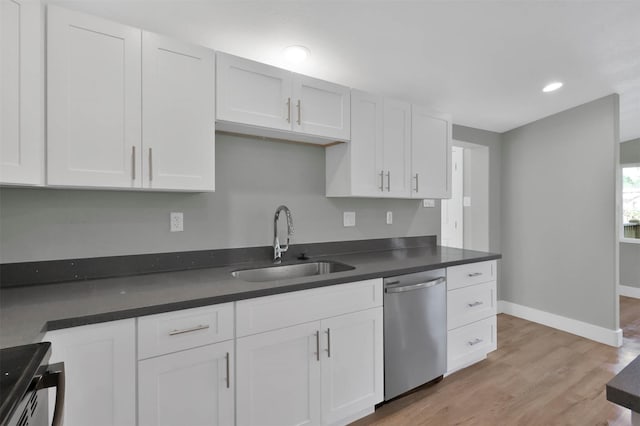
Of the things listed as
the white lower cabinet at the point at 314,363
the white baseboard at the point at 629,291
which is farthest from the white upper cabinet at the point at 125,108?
the white baseboard at the point at 629,291

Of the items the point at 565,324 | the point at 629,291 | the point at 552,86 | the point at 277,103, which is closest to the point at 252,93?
the point at 277,103

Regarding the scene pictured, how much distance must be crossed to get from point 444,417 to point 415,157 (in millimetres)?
1875

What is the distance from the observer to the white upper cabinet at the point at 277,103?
179cm

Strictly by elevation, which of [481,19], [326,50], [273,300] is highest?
[481,19]

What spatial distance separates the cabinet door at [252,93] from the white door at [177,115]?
6 centimetres

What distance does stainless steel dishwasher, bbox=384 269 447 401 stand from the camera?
200 cm

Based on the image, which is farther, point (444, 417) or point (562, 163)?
point (562, 163)

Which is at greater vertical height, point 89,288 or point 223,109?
point 223,109

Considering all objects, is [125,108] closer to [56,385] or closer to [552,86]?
[56,385]

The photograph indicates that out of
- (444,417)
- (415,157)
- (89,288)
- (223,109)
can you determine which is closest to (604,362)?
(444,417)

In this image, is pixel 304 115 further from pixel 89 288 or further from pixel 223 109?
pixel 89 288

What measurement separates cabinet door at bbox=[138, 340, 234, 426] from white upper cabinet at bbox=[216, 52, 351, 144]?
123 cm

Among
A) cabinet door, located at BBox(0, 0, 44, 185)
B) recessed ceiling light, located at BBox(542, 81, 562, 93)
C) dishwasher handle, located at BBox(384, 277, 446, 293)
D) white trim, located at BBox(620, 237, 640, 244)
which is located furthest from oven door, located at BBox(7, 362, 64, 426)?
white trim, located at BBox(620, 237, 640, 244)

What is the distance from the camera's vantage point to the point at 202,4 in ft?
5.22
